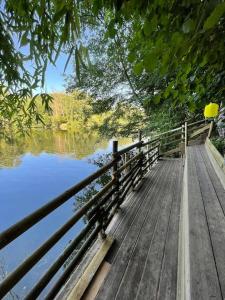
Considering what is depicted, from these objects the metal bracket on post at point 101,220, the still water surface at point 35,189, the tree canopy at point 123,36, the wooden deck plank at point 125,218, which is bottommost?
the still water surface at point 35,189

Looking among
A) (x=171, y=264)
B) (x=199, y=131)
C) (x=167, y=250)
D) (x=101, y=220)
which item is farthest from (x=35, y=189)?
(x=171, y=264)

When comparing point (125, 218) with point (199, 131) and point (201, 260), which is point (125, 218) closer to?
point (201, 260)

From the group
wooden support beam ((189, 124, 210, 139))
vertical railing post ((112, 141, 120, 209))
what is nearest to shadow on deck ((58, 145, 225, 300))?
vertical railing post ((112, 141, 120, 209))

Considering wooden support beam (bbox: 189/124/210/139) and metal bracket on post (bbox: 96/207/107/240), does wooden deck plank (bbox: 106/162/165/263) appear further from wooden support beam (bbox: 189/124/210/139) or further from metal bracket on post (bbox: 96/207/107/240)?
wooden support beam (bbox: 189/124/210/139)

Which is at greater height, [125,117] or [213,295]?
[125,117]

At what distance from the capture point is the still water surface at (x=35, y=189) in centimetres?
730

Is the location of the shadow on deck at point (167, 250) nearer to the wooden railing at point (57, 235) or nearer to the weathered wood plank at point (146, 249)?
the weathered wood plank at point (146, 249)

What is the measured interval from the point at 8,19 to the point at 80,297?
6.59 ft

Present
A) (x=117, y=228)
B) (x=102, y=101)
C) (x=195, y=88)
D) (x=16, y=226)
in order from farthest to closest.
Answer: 1. (x=102, y=101)
2. (x=117, y=228)
3. (x=195, y=88)
4. (x=16, y=226)

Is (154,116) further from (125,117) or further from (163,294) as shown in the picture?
(163,294)

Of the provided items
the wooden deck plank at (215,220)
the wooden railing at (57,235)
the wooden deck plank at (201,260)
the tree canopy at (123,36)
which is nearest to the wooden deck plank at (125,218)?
the wooden railing at (57,235)

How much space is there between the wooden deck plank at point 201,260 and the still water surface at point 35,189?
3.60 metres

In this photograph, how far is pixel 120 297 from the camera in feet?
5.76

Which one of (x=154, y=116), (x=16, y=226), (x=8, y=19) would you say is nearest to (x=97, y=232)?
(x=16, y=226)
